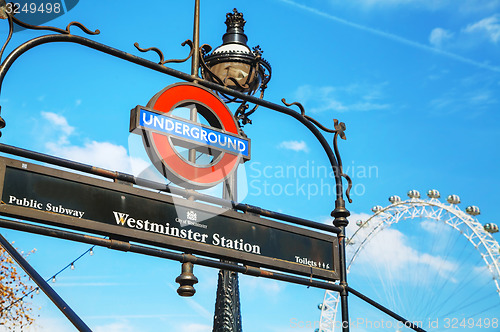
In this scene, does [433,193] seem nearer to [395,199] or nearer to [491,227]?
[395,199]

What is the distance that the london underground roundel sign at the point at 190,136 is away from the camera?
23.0ft

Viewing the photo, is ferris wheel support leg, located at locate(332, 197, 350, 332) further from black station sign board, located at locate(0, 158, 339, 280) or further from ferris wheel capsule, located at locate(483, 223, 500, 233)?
ferris wheel capsule, located at locate(483, 223, 500, 233)

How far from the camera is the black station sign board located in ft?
19.0

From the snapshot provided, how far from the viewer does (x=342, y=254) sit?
25.5 feet

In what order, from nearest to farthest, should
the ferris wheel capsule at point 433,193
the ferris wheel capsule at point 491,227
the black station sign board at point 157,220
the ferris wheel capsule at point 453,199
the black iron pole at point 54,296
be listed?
the black iron pole at point 54,296 < the black station sign board at point 157,220 < the ferris wheel capsule at point 491,227 < the ferris wheel capsule at point 453,199 < the ferris wheel capsule at point 433,193

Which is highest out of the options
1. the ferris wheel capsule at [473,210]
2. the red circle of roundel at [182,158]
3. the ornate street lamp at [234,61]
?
the ferris wheel capsule at [473,210]

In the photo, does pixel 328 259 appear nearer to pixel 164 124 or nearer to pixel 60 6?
pixel 164 124

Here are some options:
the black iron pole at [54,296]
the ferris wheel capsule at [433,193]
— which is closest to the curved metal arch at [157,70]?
the black iron pole at [54,296]

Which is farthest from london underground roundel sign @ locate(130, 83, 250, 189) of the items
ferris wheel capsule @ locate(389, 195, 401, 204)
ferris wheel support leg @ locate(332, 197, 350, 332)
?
ferris wheel capsule @ locate(389, 195, 401, 204)

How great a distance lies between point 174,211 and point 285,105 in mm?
2609

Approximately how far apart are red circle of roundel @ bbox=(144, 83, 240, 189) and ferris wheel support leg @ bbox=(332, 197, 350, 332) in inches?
56.3

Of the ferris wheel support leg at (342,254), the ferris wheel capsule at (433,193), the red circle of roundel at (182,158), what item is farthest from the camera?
the ferris wheel capsule at (433,193)

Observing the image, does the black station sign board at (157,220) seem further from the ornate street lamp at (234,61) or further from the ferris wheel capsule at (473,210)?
the ferris wheel capsule at (473,210)

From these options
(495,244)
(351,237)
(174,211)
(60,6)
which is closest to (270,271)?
(174,211)
